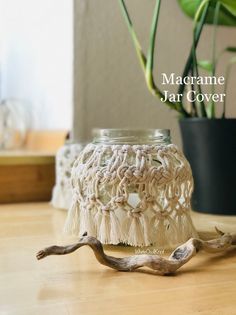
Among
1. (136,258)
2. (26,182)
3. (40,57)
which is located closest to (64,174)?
(26,182)

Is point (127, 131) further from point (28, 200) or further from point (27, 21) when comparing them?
point (27, 21)

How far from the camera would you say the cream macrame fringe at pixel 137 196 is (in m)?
0.52

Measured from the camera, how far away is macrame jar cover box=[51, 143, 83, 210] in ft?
2.69

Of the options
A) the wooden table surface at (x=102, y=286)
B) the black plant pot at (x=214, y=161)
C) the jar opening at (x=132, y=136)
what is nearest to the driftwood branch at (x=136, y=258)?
the wooden table surface at (x=102, y=286)

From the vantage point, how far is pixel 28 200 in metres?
0.95

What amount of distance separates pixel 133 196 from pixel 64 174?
0.31 metres

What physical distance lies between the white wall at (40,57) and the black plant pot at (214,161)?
0.99 feet

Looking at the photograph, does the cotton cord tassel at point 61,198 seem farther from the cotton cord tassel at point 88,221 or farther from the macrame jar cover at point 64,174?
the cotton cord tassel at point 88,221

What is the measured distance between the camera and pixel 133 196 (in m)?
0.54

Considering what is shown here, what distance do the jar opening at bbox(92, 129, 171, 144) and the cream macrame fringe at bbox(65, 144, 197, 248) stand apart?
29mm

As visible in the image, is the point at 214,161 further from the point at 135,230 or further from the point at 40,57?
the point at 40,57

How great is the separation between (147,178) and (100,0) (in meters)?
0.57

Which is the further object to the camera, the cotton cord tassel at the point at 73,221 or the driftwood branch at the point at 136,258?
the cotton cord tassel at the point at 73,221

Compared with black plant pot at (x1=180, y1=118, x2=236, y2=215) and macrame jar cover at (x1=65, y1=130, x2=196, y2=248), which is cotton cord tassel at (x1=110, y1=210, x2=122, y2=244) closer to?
macrame jar cover at (x1=65, y1=130, x2=196, y2=248)
